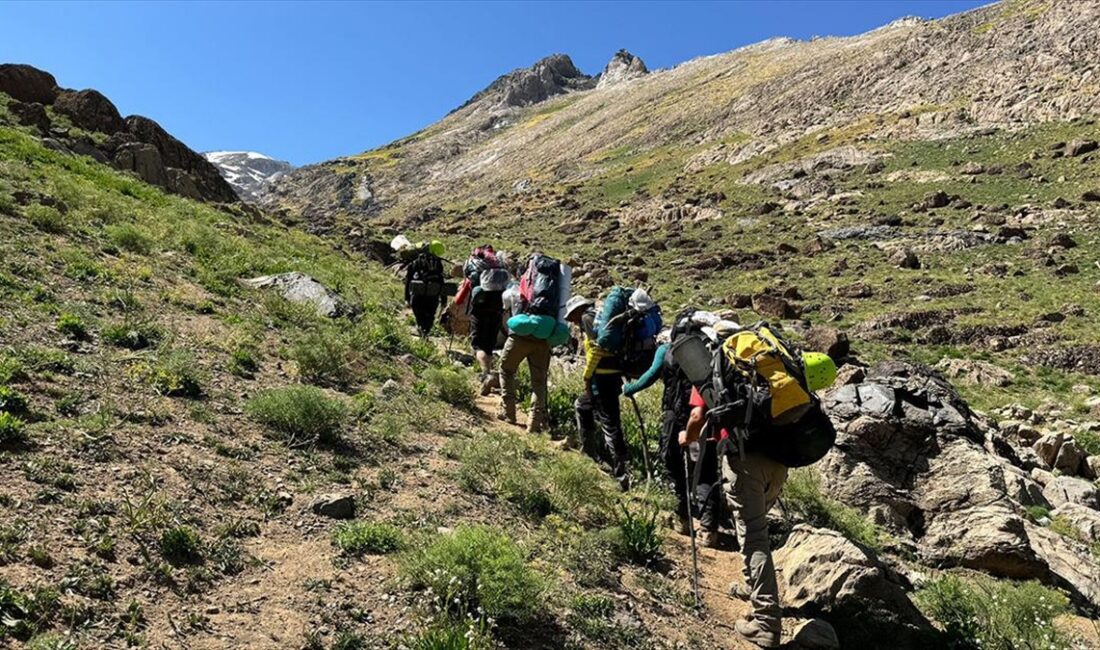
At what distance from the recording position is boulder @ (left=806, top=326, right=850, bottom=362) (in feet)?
59.8

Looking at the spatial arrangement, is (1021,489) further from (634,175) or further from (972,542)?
(634,175)

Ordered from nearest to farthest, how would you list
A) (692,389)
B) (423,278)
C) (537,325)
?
(692,389)
(537,325)
(423,278)

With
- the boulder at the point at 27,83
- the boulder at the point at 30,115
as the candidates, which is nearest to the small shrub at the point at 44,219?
the boulder at the point at 30,115

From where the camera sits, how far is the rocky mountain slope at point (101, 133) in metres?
21.6

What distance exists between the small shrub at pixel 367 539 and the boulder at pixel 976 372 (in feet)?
56.1

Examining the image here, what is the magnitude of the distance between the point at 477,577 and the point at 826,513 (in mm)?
4230

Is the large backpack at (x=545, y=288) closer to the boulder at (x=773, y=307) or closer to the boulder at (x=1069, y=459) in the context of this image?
the boulder at (x=1069, y=459)

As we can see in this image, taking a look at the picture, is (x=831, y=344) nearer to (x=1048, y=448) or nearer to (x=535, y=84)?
(x=1048, y=448)

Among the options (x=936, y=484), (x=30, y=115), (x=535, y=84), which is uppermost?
(x=535, y=84)

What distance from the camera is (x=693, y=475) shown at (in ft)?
21.5

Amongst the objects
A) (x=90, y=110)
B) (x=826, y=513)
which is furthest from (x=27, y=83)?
(x=826, y=513)

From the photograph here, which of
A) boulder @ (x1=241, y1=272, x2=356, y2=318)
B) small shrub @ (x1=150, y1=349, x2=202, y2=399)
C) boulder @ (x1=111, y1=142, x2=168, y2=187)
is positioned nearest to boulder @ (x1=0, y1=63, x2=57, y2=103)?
boulder @ (x1=111, y1=142, x2=168, y2=187)

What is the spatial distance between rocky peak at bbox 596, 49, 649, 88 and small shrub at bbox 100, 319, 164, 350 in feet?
519

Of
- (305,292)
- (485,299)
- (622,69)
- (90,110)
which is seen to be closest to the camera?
(485,299)
